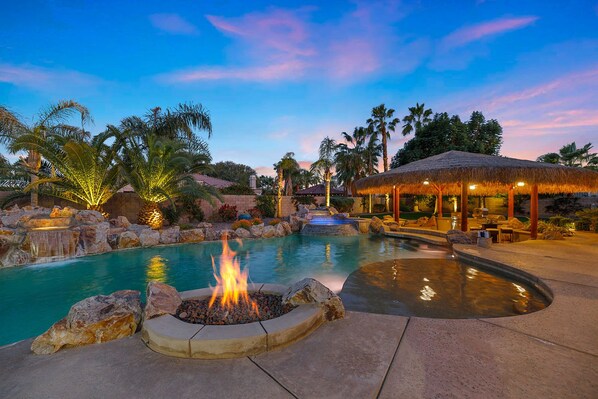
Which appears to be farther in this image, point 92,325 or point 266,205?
point 266,205

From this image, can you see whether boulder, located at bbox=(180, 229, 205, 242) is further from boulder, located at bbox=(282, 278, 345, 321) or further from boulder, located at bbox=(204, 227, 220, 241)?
boulder, located at bbox=(282, 278, 345, 321)

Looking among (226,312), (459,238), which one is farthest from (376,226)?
(226,312)

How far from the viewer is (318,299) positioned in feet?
10.5

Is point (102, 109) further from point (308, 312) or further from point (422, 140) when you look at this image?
point (422, 140)

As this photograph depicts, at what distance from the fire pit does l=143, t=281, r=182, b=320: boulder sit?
85 mm

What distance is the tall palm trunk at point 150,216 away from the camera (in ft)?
39.3

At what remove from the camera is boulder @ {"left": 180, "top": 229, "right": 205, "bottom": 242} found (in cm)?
1087

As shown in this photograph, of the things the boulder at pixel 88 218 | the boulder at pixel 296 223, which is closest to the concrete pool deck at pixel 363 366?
the boulder at pixel 88 218

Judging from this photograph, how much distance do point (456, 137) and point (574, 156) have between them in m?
14.5

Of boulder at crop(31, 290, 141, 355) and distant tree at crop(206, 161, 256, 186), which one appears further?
distant tree at crop(206, 161, 256, 186)

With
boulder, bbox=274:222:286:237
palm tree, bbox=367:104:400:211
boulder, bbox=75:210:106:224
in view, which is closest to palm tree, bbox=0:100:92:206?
boulder, bbox=75:210:106:224

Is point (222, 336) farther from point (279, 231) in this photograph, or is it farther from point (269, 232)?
point (279, 231)

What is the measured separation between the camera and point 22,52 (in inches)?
368

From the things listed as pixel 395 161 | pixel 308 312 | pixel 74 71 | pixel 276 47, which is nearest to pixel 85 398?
pixel 308 312
